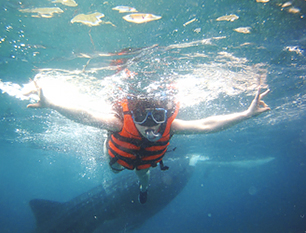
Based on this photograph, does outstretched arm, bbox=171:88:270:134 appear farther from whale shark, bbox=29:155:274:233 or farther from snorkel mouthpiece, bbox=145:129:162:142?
whale shark, bbox=29:155:274:233

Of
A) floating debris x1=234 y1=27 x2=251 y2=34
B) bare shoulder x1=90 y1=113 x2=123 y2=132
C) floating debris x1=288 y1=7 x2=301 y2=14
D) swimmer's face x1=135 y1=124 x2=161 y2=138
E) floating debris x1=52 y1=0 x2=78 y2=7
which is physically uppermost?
floating debris x1=52 y1=0 x2=78 y2=7

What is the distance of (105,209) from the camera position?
10.9m

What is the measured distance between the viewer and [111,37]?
18.0ft

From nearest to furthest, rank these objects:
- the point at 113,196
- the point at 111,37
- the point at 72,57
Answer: the point at 111,37, the point at 72,57, the point at 113,196

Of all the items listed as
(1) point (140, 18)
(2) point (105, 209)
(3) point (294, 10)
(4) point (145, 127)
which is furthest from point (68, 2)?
(2) point (105, 209)

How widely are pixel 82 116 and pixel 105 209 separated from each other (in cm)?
1003

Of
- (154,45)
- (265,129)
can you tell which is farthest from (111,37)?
(265,129)

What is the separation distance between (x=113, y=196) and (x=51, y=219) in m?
4.81

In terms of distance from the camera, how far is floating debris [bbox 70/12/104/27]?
4.81 meters

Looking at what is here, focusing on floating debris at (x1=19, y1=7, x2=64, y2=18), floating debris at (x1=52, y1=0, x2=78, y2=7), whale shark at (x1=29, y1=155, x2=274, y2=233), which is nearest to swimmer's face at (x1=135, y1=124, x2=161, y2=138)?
floating debris at (x1=52, y1=0, x2=78, y2=7)

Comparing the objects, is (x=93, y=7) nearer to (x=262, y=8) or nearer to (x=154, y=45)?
(x=154, y=45)

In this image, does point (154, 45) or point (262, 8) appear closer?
point (262, 8)

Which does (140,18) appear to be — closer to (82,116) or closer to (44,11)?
(44,11)

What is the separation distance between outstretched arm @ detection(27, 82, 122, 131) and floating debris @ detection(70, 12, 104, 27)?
9.49ft
